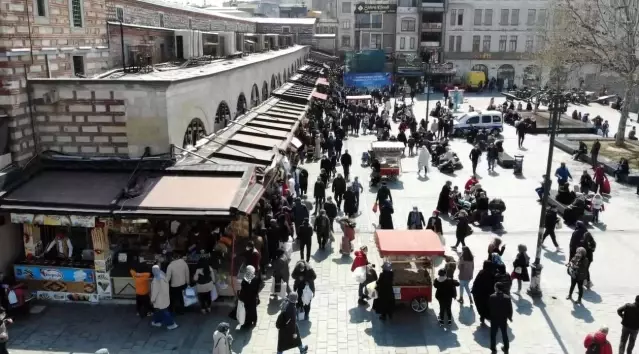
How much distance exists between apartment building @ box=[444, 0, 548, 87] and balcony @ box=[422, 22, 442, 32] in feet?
2.90

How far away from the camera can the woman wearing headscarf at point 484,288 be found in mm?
10758

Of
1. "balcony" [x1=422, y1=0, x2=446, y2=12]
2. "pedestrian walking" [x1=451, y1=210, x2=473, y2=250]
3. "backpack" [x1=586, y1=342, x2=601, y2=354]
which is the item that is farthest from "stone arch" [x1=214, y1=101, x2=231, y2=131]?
"balcony" [x1=422, y1=0, x2=446, y2=12]

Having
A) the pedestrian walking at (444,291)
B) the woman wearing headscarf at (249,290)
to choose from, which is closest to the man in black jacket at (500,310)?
the pedestrian walking at (444,291)

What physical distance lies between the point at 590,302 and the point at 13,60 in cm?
1333

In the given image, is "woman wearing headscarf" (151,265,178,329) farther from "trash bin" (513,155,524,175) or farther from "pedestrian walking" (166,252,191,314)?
"trash bin" (513,155,524,175)

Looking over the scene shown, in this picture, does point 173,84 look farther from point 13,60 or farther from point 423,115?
point 423,115

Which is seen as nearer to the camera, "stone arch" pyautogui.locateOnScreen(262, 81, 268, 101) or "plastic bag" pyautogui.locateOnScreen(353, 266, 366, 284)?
"plastic bag" pyautogui.locateOnScreen(353, 266, 366, 284)

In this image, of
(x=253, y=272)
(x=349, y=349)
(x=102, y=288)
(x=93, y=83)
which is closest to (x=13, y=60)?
(x=93, y=83)

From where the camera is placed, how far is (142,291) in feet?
36.6

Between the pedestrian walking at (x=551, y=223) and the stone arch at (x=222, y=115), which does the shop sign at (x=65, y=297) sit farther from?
the pedestrian walking at (x=551, y=223)

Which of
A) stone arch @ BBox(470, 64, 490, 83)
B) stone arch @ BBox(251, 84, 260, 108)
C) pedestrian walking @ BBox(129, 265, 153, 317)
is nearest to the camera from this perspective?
pedestrian walking @ BBox(129, 265, 153, 317)

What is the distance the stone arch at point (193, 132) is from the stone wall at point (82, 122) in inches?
71.6

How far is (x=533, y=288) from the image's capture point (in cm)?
1232

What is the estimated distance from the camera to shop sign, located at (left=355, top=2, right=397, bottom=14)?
62.3 meters
